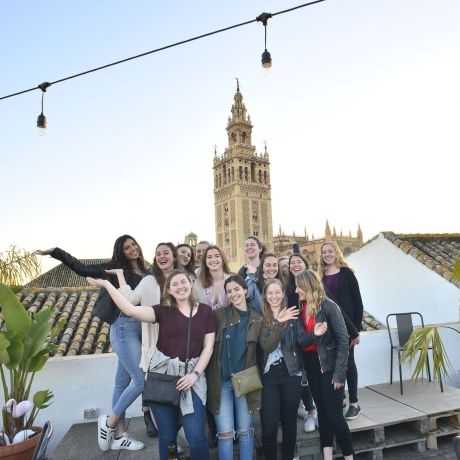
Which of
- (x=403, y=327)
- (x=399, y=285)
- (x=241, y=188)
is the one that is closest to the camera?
(x=403, y=327)

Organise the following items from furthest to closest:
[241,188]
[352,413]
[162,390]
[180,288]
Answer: [241,188]
[352,413]
[180,288]
[162,390]

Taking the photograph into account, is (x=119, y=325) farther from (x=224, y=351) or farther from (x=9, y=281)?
(x=9, y=281)

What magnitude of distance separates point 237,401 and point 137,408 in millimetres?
1712

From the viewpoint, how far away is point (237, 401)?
9.23 feet

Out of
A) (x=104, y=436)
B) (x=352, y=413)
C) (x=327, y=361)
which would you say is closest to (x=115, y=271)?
(x=104, y=436)

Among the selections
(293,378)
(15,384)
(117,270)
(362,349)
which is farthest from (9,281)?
(362,349)

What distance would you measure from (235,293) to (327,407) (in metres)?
1.12

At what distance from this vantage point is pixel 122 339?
3207 millimetres

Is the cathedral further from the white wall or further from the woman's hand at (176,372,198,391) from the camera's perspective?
the woman's hand at (176,372,198,391)

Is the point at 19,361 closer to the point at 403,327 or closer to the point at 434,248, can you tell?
the point at 403,327

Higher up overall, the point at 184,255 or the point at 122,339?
the point at 184,255

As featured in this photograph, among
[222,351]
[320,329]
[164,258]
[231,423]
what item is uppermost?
[164,258]

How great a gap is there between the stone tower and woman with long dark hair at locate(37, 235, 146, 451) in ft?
218

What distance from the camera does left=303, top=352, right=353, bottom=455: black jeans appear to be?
2.92 m
